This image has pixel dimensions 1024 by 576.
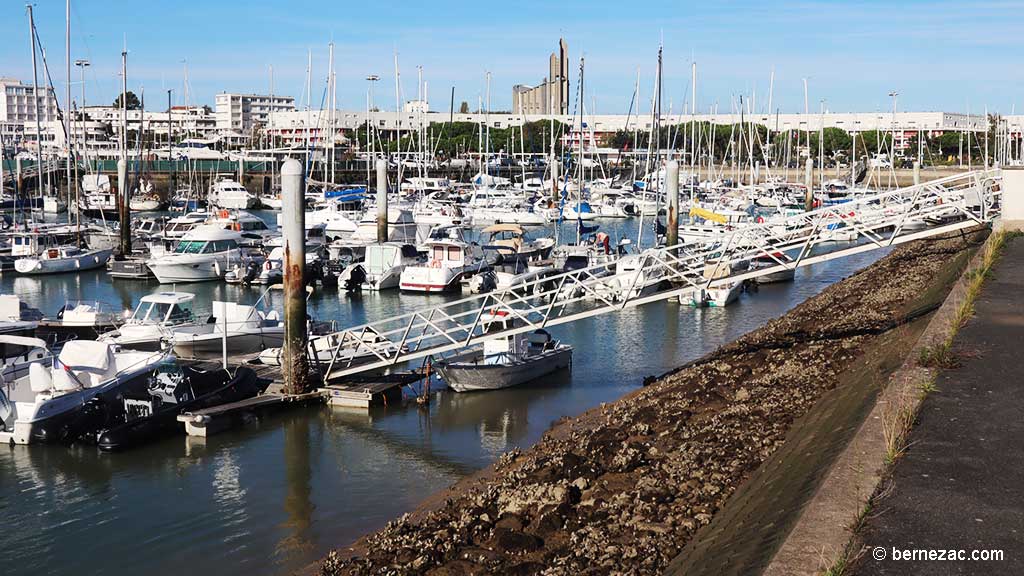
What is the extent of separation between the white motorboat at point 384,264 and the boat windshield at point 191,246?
315 inches

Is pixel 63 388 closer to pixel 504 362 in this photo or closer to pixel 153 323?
pixel 153 323

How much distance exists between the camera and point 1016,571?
8.30 m

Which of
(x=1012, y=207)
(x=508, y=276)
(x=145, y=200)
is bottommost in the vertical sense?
(x=508, y=276)

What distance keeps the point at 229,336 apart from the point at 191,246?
21.5 metres

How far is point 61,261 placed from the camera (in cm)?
5112

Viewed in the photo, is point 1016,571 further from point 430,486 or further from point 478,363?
point 478,363

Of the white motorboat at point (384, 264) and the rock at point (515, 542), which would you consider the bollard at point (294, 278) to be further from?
the white motorboat at point (384, 264)

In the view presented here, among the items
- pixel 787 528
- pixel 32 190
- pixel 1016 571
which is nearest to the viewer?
pixel 1016 571

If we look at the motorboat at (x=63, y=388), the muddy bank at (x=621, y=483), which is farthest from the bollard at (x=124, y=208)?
the muddy bank at (x=621, y=483)

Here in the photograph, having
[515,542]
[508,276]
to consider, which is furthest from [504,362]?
[508,276]

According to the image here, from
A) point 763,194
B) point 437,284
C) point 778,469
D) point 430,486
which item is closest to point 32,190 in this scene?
point 763,194

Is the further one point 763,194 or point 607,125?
point 607,125

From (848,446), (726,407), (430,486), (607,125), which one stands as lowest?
(430,486)

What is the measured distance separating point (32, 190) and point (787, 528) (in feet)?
360
